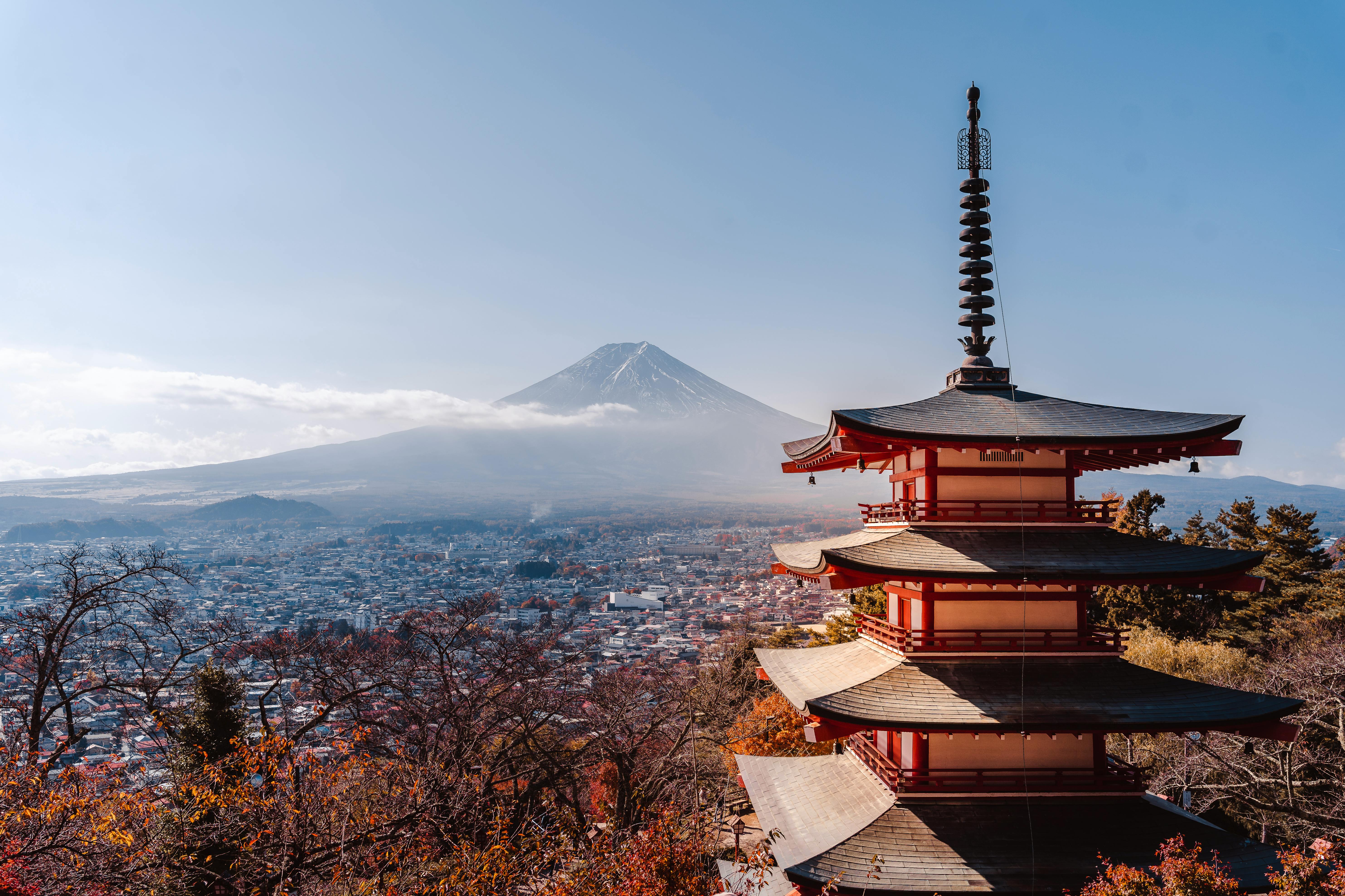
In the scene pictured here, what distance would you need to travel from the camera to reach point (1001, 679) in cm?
816

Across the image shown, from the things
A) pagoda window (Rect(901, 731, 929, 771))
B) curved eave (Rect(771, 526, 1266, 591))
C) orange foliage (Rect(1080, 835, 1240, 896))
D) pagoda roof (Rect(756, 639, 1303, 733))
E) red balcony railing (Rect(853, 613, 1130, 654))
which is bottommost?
orange foliage (Rect(1080, 835, 1240, 896))

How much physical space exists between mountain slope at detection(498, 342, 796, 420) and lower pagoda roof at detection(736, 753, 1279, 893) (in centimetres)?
15925

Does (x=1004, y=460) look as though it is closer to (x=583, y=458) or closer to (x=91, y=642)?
(x=91, y=642)

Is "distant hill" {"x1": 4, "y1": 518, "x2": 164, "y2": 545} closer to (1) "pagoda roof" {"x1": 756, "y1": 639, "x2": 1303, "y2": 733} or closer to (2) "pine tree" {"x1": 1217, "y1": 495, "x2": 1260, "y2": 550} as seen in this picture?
(1) "pagoda roof" {"x1": 756, "y1": 639, "x2": 1303, "y2": 733}

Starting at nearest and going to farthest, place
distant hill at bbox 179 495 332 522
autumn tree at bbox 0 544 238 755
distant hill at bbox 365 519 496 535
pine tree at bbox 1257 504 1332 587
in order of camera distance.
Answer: autumn tree at bbox 0 544 238 755
pine tree at bbox 1257 504 1332 587
distant hill at bbox 365 519 496 535
distant hill at bbox 179 495 332 522

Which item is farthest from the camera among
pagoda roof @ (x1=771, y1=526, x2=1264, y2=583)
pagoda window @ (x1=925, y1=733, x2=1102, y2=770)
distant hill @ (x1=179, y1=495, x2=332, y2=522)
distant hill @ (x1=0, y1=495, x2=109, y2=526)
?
distant hill @ (x1=179, y1=495, x2=332, y2=522)

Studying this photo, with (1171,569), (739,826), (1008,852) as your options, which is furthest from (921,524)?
(739,826)

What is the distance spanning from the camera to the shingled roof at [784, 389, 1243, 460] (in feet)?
25.6

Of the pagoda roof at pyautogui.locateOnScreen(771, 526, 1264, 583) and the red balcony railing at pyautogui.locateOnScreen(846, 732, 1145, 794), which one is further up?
the pagoda roof at pyautogui.locateOnScreen(771, 526, 1264, 583)

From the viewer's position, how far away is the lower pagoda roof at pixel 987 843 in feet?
23.2

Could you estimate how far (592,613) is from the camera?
53.0 metres

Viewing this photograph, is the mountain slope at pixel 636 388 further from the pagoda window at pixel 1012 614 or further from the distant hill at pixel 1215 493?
the pagoda window at pixel 1012 614

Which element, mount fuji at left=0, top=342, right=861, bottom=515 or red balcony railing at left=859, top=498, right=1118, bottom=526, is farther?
mount fuji at left=0, top=342, right=861, bottom=515

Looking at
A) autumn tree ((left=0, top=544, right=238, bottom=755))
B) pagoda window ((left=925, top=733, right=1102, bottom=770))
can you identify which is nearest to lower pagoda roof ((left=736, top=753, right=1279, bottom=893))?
pagoda window ((left=925, top=733, right=1102, bottom=770))
